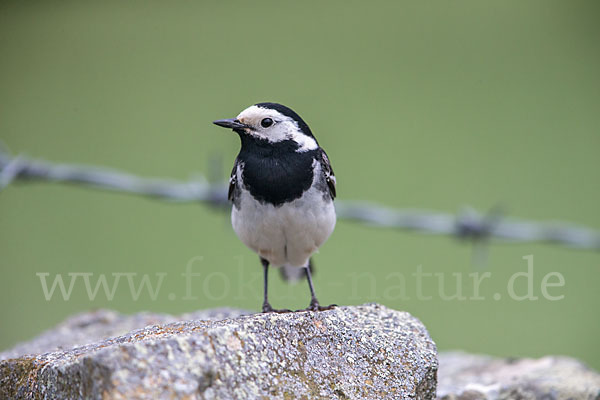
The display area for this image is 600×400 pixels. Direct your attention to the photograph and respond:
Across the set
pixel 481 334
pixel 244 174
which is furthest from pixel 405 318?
pixel 481 334

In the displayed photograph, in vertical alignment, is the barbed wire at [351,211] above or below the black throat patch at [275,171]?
below

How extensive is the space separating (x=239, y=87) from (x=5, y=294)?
10.5 ft

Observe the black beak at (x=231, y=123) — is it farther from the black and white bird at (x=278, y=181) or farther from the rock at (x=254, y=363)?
the rock at (x=254, y=363)

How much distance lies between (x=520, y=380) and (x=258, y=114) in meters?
1.74

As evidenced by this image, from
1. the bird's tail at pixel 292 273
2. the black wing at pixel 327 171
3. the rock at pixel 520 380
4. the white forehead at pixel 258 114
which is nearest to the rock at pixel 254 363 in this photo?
the rock at pixel 520 380

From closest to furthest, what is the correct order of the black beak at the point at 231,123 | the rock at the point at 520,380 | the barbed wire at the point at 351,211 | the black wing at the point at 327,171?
the rock at the point at 520,380, the black beak at the point at 231,123, the black wing at the point at 327,171, the barbed wire at the point at 351,211

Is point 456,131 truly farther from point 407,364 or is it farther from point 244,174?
point 407,364

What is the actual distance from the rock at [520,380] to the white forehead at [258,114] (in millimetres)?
1489

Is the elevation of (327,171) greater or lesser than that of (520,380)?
greater

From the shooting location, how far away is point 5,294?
711cm

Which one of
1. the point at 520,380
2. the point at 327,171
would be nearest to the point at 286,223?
the point at 327,171

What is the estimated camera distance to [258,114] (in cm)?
360

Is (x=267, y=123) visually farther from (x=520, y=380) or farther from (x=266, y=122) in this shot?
(x=520, y=380)

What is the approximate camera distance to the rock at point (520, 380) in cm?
329
